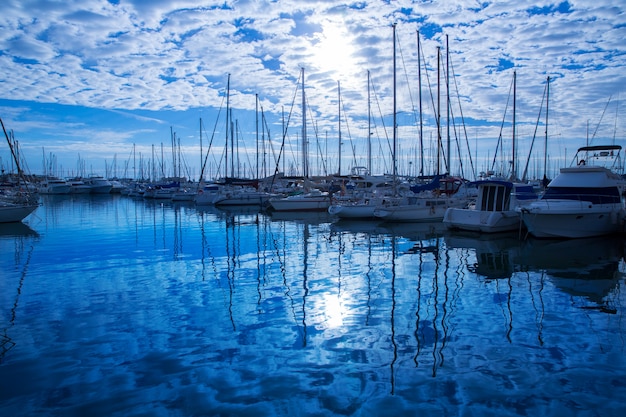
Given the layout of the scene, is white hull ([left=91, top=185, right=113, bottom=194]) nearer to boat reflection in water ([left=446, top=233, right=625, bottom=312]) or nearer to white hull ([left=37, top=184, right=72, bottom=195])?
white hull ([left=37, top=184, right=72, bottom=195])

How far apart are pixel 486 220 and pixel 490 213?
0.41m

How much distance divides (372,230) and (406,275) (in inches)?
479

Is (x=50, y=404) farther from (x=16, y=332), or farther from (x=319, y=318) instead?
(x=319, y=318)

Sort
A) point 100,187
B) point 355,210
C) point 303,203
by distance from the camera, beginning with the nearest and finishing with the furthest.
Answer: point 355,210 < point 303,203 < point 100,187

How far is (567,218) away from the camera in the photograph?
20172 millimetres

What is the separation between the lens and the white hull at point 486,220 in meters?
22.5

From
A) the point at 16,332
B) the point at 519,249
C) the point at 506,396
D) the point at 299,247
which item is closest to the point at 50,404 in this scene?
the point at 16,332

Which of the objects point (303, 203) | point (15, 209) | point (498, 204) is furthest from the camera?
point (303, 203)

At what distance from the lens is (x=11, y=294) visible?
11.6 m

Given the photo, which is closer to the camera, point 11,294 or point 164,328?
point 164,328

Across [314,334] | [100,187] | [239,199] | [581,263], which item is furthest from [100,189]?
[314,334]

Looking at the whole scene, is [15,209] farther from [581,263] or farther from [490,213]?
[581,263]

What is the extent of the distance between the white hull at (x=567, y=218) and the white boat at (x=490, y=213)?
1866 mm

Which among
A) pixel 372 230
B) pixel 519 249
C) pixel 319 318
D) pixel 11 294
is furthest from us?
pixel 372 230
